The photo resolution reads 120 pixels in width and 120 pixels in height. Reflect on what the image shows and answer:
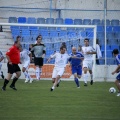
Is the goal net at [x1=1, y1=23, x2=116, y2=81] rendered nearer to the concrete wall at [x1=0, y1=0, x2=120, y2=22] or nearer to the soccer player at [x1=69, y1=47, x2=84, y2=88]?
the soccer player at [x1=69, y1=47, x2=84, y2=88]

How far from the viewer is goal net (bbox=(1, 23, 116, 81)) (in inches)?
1247

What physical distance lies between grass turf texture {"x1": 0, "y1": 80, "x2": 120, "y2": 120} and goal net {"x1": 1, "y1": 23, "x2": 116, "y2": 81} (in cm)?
878

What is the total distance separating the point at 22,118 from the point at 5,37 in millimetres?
19914

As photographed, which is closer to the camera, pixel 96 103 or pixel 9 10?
pixel 96 103

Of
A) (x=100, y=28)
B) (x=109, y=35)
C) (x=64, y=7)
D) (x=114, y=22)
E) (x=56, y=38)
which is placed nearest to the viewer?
(x=56, y=38)

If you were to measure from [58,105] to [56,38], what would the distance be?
15113mm

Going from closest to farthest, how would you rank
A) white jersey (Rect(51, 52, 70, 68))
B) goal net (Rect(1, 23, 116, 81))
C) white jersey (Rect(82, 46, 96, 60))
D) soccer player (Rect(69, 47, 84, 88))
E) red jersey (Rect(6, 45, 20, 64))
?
red jersey (Rect(6, 45, 20, 64)), white jersey (Rect(51, 52, 70, 68)), soccer player (Rect(69, 47, 84, 88)), white jersey (Rect(82, 46, 96, 60)), goal net (Rect(1, 23, 116, 81))

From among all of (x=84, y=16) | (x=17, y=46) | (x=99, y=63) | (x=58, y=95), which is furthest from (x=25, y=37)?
(x=58, y=95)

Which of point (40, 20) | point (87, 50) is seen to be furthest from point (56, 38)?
point (87, 50)

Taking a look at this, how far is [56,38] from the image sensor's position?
32531mm

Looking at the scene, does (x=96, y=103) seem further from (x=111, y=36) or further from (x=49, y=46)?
(x=111, y=36)

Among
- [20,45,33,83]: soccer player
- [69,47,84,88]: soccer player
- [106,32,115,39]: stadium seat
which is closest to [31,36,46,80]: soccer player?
[20,45,33,83]: soccer player

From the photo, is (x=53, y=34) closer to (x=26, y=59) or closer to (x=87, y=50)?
(x=26, y=59)

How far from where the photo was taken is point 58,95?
21.2 m
